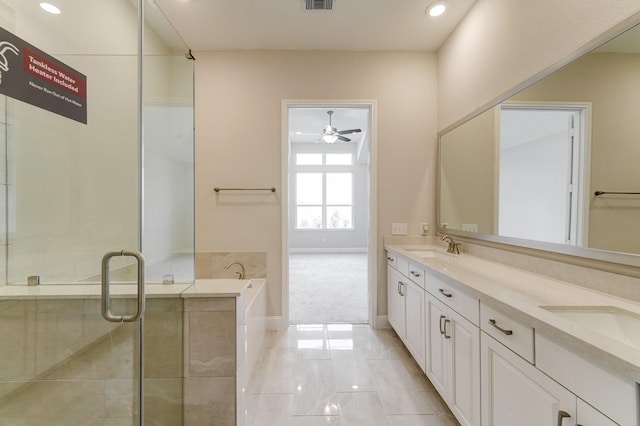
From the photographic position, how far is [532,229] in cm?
161

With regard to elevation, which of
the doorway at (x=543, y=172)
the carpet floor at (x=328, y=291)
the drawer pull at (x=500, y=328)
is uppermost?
the doorway at (x=543, y=172)

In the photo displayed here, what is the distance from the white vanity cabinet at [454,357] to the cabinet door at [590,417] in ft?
1.65

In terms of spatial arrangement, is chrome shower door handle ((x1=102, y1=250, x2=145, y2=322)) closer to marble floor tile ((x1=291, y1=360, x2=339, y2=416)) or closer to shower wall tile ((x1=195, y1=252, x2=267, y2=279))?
marble floor tile ((x1=291, y1=360, x2=339, y2=416))

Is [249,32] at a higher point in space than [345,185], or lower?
higher

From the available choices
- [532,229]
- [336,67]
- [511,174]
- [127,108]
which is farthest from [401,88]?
[127,108]

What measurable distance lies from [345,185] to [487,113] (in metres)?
5.99

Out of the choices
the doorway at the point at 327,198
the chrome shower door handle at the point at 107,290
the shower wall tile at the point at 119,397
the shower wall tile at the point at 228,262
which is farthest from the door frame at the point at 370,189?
the doorway at the point at 327,198

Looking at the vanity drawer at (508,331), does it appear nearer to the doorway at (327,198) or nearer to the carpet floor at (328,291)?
the carpet floor at (328,291)

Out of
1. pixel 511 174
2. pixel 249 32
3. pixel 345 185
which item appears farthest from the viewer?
pixel 345 185

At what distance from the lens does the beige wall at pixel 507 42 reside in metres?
1.32

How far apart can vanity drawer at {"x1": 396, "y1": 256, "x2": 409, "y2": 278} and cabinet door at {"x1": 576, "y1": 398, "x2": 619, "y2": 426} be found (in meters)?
1.47

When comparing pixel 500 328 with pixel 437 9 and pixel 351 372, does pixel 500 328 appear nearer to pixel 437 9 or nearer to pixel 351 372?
pixel 351 372

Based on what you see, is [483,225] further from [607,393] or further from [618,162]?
[607,393]

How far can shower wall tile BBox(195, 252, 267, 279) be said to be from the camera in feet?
9.23
